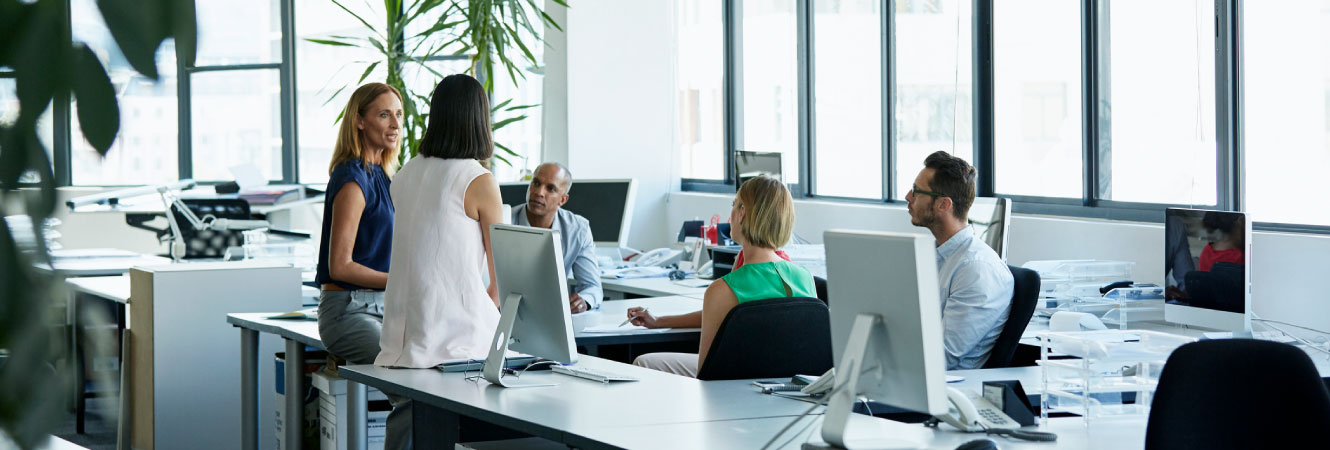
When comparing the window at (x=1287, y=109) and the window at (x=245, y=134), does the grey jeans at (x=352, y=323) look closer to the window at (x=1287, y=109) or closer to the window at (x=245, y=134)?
the window at (x=1287, y=109)

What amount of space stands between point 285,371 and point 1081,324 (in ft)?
8.36

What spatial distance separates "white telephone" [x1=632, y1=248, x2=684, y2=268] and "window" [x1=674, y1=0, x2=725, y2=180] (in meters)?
1.43

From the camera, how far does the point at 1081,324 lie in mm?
3701

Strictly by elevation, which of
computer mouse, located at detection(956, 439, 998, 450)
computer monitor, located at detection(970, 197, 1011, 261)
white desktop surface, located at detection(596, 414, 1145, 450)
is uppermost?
computer monitor, located at detection(970, 197, 1011, 261)

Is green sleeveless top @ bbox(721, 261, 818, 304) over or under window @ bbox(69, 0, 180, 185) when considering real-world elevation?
under

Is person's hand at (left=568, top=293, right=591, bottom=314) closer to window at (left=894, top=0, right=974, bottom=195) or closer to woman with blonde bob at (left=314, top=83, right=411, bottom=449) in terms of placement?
woman with blonde bob at (left=314, top=83, right=411, bottom=449)

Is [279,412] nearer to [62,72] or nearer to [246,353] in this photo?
[246,353]

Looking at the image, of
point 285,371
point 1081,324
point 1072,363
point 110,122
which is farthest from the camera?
point 285,371

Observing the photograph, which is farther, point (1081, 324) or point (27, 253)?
point (1081, 324)

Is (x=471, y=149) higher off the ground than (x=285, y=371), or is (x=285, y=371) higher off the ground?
(x=471, y=149)

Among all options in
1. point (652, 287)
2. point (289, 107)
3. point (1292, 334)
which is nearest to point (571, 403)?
point (1292, 334)

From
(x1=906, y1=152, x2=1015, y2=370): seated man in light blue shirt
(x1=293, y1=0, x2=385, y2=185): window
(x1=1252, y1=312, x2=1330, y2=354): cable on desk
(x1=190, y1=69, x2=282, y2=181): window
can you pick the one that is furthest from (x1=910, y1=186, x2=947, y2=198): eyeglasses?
(x1=190, y1=69, x2=282, y2=181): window

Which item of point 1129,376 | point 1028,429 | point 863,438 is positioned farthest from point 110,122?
point 1129,376

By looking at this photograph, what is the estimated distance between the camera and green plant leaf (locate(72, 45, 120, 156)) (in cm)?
43
